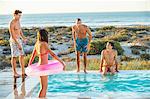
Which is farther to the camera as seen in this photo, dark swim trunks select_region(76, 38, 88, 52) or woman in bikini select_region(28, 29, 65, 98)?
dark swim trunks select_region(76, 38, 88, 52)

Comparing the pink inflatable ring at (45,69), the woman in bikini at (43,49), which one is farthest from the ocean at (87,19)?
the woman in bikini at (43,49)

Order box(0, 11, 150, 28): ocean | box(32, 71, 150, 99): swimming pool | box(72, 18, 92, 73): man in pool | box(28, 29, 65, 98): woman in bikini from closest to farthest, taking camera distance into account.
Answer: box(28, 29, 65, 98): woman in bikini
box(32, 71, 150, 99): swimming pool
box(72, 18, 92, 73): man in pool
box(0, 11, 150, 28): ocean

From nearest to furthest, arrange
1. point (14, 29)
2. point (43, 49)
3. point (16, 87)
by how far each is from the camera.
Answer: point (43, 49), point (16, 87), point (14, 29)

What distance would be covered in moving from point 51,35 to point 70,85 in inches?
463

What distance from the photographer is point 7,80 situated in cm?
527

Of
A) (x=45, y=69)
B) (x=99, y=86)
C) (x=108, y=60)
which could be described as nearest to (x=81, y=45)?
(x=108, y=60)

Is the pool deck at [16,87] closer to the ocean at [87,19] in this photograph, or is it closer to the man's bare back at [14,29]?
the man's bare back at [14,29]

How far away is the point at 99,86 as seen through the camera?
487cm

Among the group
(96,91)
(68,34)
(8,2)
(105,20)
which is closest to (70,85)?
(96,91)

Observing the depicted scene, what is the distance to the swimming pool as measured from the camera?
4129 mm

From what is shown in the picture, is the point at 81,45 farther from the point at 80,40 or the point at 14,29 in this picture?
the point at 14,29

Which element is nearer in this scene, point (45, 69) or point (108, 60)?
point (45, 69)

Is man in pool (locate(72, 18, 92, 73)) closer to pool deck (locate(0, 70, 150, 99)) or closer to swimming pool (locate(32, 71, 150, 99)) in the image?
swimming pool (locate(32, 71, 150, 99))

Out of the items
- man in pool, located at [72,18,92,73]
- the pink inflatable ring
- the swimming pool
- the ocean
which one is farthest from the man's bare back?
the ocean
